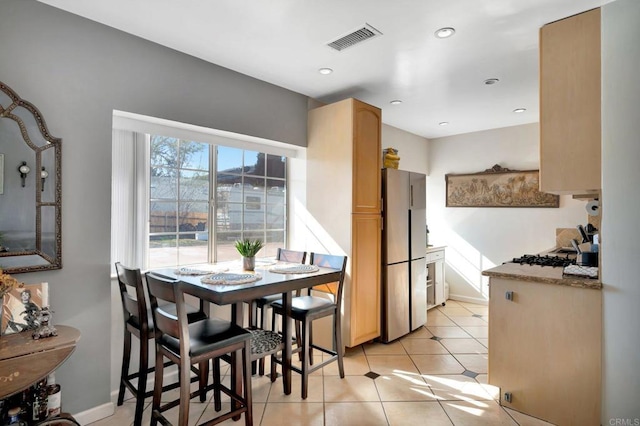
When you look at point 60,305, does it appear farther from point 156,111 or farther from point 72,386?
point 156,111

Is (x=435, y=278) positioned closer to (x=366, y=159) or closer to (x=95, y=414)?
(x=366, y=159)

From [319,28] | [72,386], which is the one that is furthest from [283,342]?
[319,28]

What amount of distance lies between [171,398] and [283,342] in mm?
918

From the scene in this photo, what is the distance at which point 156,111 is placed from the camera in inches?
98.7

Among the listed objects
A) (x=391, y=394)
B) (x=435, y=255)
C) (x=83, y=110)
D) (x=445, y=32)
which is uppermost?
(x=445, y=32)

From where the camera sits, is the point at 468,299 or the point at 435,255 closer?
the point at 435,255

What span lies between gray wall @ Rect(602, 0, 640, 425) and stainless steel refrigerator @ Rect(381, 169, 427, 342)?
183 centimetres

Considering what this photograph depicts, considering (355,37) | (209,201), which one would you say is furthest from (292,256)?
(355,37)

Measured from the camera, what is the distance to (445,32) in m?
2.35

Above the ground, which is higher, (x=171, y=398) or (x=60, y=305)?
(x=60, y=305)

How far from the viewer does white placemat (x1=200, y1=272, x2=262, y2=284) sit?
7.00 ft

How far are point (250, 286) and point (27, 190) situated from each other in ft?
4.59

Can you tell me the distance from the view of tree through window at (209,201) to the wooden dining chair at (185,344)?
3.07 ft

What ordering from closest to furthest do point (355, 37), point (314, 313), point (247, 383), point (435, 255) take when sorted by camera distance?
point (247, 383), point (355, 37), point (314, 313), point (435, 255)
